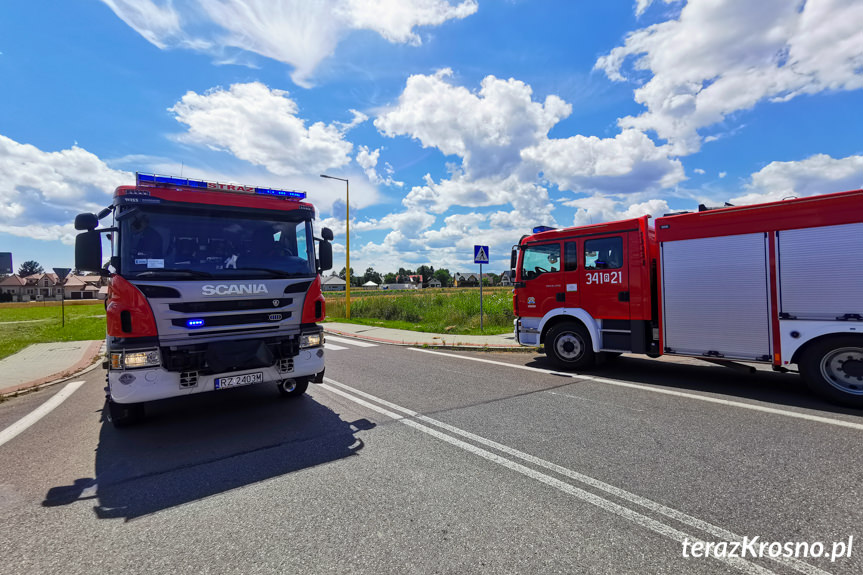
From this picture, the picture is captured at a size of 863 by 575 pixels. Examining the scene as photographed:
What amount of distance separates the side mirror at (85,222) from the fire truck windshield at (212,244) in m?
0.38

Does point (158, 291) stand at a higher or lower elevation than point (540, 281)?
lower

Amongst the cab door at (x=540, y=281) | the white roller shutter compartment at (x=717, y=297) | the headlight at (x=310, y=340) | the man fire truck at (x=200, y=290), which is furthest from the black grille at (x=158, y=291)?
the white roller shutter compartment at (x=717, y=297)

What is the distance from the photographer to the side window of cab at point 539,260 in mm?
8164

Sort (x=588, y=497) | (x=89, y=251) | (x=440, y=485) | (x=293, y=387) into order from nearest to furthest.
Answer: (x=588, y=497) < (x=440, y=485) < (x=89, y=251) < (x=293, y=387)

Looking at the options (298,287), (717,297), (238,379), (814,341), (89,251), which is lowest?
(238,379)

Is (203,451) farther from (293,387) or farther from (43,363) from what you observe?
(43,363)

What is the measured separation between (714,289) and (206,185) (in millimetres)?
7324

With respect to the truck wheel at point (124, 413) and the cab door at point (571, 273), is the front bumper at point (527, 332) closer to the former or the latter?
the cab door at point (571, 273)

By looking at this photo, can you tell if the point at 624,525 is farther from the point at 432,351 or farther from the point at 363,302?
the point at 363,302

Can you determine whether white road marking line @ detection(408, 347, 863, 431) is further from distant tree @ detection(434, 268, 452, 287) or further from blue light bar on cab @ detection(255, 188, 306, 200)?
distant tree @ detection(434, 268, 452, 287)

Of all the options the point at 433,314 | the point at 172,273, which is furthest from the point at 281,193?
the point at 433,314

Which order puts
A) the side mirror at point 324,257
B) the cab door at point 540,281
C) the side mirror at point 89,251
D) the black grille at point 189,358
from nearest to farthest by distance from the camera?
the black grille at point 189,358 < the side mirror at point 89,251 < the side mirror at point 324,257 < the cab door at point 540,281

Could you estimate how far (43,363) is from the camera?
9.83 metres

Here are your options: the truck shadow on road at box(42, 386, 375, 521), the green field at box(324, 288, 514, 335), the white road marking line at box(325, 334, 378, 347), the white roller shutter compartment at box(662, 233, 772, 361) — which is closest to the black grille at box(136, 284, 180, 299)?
the truck shadow on road at box(42, 386, 375, 521)
